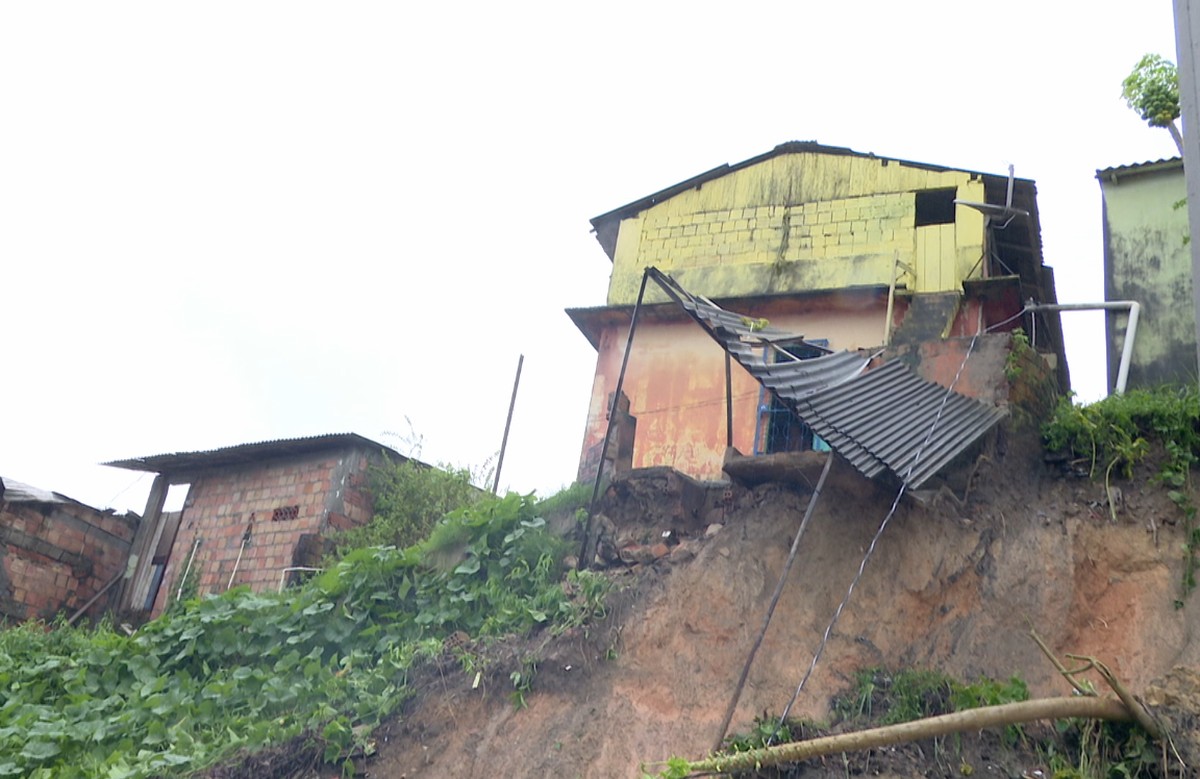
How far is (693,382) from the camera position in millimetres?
13617

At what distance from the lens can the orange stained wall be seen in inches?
509

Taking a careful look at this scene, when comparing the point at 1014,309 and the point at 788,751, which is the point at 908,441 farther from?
the point at 1014,309

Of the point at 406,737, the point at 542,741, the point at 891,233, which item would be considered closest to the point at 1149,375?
the point at 891,233

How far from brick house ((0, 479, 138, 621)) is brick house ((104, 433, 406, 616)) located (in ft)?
1.28

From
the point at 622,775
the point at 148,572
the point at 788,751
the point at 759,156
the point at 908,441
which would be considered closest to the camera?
the point at 788,751

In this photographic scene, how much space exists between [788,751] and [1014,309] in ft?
28.0

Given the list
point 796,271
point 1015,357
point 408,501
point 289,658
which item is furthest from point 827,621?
point 408,501

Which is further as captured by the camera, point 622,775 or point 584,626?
point 584,626

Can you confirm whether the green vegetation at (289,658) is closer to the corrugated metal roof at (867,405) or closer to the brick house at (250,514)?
the corrugated metal roof at (867,405)

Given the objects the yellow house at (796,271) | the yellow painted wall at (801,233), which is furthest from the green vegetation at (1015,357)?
the yellow painted wall at (801,233)

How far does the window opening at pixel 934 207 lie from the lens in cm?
1403

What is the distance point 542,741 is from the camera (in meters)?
8.28

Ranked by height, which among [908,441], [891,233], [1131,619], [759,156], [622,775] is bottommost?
[622,775]

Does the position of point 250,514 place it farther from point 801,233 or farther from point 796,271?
point 801,233
